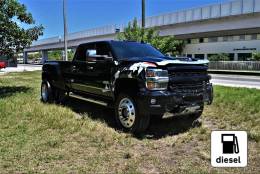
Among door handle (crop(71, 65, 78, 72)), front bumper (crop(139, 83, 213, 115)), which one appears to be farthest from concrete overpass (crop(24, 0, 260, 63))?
front bumper (crop(139, 83, 213, 115))

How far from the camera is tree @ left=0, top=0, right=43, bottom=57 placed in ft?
41.0

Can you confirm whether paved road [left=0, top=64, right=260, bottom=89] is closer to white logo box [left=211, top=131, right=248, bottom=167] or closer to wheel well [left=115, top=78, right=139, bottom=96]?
wheel well [left=115, top=78, right=139, bottom=96]

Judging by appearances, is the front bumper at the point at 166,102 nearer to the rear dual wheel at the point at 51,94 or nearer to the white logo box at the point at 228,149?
the white logo box at the point at 228,149

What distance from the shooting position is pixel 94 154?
18.5ft

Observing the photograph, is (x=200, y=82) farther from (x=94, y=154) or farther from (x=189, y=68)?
(x=94, y=154)

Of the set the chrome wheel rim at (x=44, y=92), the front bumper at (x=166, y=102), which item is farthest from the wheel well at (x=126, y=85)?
the chrome wheel rim at (x=44, y=92)

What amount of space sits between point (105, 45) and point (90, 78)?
2.80 feet

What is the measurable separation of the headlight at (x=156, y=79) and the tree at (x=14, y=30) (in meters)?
7.76

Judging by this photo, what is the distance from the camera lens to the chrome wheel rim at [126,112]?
22.2 ft

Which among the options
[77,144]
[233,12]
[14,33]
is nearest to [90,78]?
[77,144]

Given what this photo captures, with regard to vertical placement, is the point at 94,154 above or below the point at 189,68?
below

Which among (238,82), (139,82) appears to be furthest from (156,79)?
(238,82)

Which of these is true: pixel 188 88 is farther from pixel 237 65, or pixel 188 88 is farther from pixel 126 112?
pixel 237 65

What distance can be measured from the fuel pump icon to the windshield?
4890 mm
